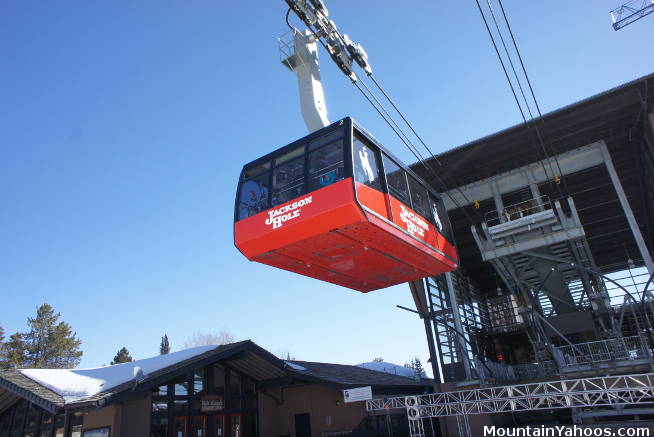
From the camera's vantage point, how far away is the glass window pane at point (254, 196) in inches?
361

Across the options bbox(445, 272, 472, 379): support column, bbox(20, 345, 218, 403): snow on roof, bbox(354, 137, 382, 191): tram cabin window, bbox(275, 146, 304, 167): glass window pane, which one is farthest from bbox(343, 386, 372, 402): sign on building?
bbox(445, 272, 472, 379): support column

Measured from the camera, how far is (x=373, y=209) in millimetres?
8203

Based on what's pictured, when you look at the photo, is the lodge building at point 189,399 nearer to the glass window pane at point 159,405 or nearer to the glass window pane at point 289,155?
the glass window pane at point 159,405

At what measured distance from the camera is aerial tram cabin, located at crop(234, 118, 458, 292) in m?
8.12

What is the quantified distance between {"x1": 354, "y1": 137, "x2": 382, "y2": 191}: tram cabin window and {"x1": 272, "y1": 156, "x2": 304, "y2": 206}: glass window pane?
3.82ft

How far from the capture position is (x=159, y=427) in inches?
572

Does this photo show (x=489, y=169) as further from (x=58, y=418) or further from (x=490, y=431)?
(x=58, y=418)

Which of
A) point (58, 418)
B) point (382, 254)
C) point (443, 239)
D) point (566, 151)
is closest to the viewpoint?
point (382, 254)

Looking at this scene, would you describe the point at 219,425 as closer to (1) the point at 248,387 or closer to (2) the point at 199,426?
(2) the point at 199,426

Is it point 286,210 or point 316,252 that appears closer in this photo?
point 286,210

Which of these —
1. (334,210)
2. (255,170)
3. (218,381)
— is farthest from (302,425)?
(334,210)

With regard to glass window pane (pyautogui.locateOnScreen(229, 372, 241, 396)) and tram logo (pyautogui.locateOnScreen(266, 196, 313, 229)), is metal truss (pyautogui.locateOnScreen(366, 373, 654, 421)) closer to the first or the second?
glass window pane (pyautogui.locateOnScreen(229, 372, 241, 396))

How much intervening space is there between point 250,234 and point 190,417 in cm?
990

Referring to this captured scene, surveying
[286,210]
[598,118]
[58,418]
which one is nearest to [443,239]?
[286,210]
